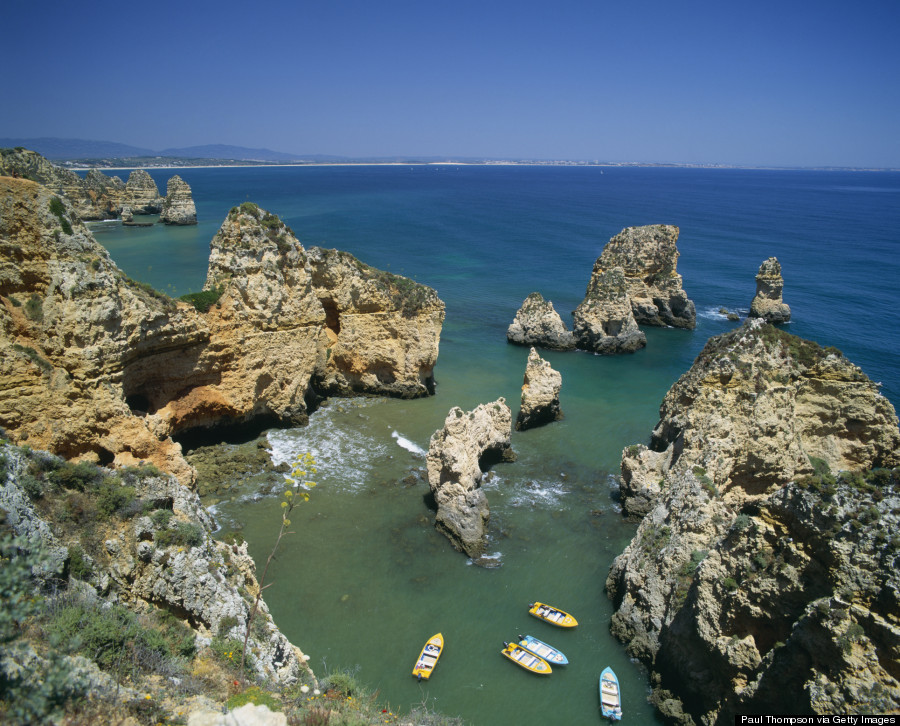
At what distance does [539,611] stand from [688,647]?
480cm

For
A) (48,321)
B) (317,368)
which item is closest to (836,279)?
(317,368)

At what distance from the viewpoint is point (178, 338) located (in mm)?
22078

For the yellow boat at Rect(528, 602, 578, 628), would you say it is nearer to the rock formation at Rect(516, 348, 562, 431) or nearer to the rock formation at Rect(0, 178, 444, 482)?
the rock formation at Rect(516, 348, 562, 431)

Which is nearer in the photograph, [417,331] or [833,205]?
[417,331]

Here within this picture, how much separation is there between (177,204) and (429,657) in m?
89.8

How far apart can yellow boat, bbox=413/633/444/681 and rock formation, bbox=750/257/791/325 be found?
4632 centimetres

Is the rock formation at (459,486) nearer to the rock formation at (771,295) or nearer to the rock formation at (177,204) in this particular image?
the rock formation at (771,295)

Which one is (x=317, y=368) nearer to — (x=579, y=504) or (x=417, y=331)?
(x=417, y=331)

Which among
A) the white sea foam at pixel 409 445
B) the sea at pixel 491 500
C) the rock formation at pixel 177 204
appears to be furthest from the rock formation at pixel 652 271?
the rock formation at pixel 177 204

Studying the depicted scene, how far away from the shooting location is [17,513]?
955 cm

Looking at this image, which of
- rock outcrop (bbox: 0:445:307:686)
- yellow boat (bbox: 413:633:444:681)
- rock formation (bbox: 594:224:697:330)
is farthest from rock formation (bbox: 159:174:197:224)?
yellow boat (bbox: 413:633:444:681)

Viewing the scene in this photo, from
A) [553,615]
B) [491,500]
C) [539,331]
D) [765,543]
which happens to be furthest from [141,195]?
[765,543]

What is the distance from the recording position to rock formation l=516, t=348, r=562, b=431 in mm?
28500

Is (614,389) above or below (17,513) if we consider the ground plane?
below
